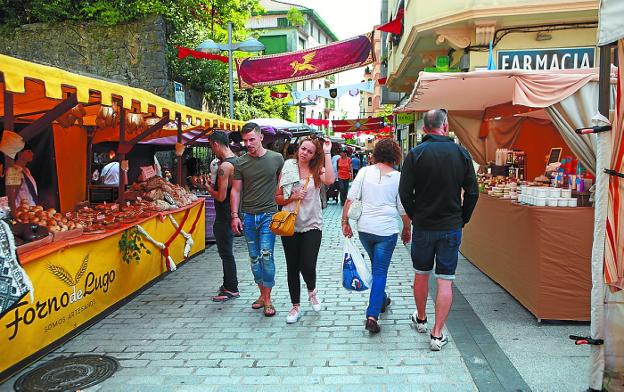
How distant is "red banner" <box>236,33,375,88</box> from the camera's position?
11.8 metres

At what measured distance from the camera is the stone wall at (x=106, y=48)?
13.9 m

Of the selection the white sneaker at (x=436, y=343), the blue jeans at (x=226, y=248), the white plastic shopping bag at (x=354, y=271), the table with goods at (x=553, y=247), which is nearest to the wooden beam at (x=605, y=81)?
the table with goods at (x=553, y=247)

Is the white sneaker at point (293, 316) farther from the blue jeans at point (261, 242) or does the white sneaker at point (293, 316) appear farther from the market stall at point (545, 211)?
the market stall at point (545, 211)

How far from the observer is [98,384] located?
382 cm

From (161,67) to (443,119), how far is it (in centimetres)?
1121

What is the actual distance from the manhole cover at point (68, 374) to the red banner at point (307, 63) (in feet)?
29.9

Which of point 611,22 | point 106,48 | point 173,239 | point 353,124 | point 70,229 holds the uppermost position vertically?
point 106,48

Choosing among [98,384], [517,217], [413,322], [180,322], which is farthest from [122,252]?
[517,217]

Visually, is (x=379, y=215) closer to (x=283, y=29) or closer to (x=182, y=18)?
(x=182, y=18)

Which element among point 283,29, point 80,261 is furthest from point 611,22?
point 283,29

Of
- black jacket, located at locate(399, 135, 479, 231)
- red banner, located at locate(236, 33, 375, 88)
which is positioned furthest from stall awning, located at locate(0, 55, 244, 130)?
red banner, located at locate(236, 33, 375, 88)

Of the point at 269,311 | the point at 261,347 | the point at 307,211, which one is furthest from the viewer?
the point at 269,311

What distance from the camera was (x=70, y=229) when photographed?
5.20 m

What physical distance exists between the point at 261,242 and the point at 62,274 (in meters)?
1.85
